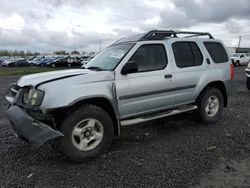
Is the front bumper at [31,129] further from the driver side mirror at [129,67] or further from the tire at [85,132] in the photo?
the driver side mirror at [129,67]

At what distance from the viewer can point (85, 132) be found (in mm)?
3539

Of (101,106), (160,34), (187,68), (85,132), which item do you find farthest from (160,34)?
(85,132)

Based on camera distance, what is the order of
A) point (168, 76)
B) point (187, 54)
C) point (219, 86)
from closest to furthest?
point (168, 76) < point (187, 54) < point (219, 86)

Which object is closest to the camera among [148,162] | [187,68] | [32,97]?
[32,97]

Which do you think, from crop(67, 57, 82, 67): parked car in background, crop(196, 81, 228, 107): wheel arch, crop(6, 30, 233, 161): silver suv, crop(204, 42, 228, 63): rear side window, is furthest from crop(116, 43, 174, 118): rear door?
crop(67, 57, 82, 67): parked car in background

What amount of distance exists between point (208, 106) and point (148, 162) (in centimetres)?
244

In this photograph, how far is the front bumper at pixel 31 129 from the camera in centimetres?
304

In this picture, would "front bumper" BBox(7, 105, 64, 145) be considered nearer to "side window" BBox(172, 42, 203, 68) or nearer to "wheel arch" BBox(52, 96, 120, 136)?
"wheel arch" BBox(52, 96, 120, 136)

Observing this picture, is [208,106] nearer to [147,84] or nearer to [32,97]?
[147,84]

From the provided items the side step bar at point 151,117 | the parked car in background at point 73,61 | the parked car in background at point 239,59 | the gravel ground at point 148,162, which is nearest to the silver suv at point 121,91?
the side step bar at point 151,117

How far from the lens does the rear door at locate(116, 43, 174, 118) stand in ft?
12.7

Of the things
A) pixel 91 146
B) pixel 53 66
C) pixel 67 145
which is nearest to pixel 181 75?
pixel 91 146

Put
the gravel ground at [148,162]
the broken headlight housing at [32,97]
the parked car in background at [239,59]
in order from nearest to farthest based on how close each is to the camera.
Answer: the gravel ground at [148,162]
the broken headlight housing at [32,97]
the parked car in background at [239,59]

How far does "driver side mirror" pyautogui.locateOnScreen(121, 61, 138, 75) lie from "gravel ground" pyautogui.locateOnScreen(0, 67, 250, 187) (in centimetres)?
133
